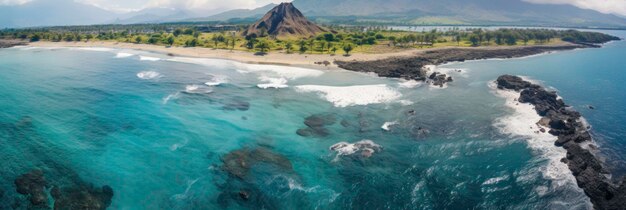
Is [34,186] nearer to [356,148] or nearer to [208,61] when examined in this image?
[356,148]

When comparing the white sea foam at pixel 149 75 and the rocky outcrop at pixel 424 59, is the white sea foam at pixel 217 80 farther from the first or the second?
the rocky outcrop at pixel 424 59

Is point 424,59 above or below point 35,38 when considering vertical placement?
below

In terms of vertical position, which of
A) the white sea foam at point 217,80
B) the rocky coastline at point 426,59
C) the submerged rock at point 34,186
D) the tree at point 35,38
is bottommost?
the submerged rock at point 34,186

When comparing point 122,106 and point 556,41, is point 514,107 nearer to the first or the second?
point 122,106

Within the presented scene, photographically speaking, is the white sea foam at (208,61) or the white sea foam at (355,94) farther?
the white sea foam at (208,61)

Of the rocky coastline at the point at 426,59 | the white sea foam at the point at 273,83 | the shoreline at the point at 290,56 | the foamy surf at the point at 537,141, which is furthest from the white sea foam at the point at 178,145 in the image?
the shoreline at the point at 290,56

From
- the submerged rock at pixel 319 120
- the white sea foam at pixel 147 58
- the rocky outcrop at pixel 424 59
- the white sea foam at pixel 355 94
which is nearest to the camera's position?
the submerged rock at pixel 319 120

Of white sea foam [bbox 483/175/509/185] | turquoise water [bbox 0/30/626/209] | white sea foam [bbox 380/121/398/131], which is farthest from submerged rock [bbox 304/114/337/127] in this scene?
white sea foam [bbox 483/175/509/185]

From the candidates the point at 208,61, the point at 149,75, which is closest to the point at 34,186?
→ the point at 149,75
